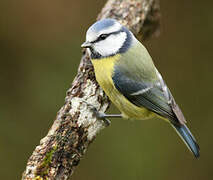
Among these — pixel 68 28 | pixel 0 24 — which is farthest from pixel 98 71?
pixel 0 24

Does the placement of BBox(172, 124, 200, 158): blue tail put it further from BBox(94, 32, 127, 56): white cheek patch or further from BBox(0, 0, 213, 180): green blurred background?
BBox(0, 0, 213, 180): green blurred background

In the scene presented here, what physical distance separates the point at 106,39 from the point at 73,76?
3.31 feet

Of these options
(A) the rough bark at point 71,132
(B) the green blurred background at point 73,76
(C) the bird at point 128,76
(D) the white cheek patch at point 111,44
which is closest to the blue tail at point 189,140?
(C) the bird at point 128,76

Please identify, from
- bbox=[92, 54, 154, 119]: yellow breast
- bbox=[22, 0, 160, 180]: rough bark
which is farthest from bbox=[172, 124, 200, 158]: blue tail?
bbox=[22, 0, 160, 180]: rough bark

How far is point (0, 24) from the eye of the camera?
3002 mm

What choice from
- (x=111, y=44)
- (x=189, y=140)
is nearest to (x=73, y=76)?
(x=111, y=44)

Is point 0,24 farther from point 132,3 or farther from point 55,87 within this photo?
point 132,3

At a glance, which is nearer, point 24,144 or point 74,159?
point 74,159

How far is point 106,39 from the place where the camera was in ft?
6.37

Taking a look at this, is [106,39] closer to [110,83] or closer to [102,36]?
[102,36]

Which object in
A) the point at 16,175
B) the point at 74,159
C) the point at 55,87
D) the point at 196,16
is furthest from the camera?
the point at 196,16

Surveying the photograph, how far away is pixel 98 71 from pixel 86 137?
0.38m

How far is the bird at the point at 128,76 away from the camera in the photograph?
6.30 feet

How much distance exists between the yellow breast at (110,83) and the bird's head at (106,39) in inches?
1.4
